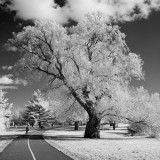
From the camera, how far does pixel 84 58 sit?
31.7 meters

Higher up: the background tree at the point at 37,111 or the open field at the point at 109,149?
the background tree at the point at 37,111

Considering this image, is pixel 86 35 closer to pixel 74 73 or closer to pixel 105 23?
pixel 105 23

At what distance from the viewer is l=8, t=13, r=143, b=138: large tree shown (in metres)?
31.2

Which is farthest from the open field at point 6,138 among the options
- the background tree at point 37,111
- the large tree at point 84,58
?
the background tree at point 37,111

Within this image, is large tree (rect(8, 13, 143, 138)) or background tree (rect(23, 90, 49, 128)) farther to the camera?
background tree (rect(23, 90, 49, 128))

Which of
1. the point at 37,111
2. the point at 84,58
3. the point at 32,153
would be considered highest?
the point at 84,58

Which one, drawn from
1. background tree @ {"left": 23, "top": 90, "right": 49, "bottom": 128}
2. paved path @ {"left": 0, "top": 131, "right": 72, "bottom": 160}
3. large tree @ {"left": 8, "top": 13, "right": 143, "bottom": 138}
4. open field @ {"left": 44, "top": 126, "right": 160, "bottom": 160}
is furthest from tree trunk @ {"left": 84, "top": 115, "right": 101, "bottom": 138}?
background tree @ {"left": 23, "top": 90, "right": 49, "bottom": 128}

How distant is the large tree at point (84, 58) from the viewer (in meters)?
31.2

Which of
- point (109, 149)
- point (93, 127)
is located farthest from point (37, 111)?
point (109, 149)

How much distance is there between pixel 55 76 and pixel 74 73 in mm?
2295

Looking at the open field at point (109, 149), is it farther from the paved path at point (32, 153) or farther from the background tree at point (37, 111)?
the background tree at point (37, 111)

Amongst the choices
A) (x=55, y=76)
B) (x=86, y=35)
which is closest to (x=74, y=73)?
(x=55, y=76)

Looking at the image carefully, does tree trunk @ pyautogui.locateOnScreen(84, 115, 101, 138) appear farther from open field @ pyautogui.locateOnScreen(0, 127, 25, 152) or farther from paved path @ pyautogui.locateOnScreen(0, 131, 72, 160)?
paved path @ pyautogui.locateOnScreen(0, 131, 72, 160)

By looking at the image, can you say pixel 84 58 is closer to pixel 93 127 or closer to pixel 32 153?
pixel 93 127
